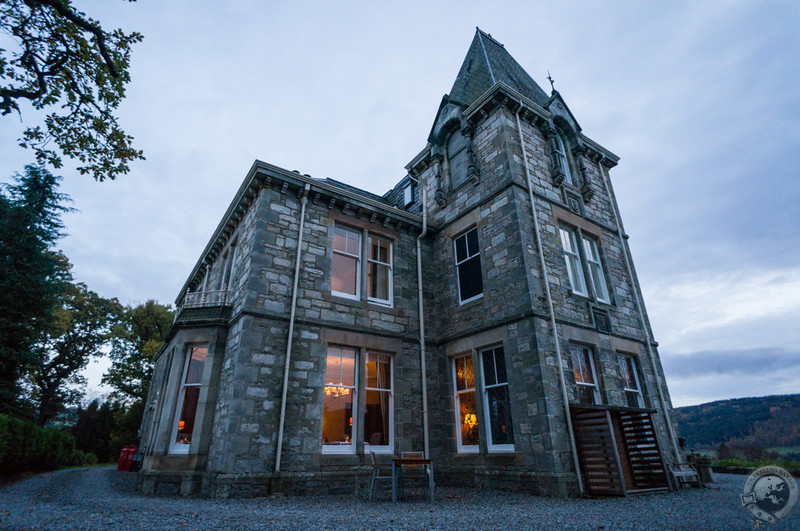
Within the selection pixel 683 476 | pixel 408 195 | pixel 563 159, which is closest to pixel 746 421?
pixel 683 476

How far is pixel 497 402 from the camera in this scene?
914cm

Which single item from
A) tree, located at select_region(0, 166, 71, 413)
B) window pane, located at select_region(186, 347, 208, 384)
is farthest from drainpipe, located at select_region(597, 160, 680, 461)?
tree, located at select_region(0, 166, 71, 413)

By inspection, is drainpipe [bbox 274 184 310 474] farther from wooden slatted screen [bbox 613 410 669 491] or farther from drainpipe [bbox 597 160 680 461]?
drainpipe [bbox 597 160 680 461]

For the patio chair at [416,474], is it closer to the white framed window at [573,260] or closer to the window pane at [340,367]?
the window pane at [340,367]

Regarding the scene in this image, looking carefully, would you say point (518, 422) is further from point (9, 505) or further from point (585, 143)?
point (585, 143)

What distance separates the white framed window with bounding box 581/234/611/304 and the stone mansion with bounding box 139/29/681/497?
0.18 ft

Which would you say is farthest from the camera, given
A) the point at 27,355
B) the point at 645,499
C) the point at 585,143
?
the point at 27,355

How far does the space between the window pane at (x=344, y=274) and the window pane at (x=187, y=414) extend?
404 centimetres

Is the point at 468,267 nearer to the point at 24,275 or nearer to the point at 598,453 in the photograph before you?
the point at 598,453

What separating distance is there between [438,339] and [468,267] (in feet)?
7.10

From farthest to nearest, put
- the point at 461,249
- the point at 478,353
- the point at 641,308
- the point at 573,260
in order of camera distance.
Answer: the point at 641,308 < the point at 461,249 < the point at 573,260 < the point at 478,353

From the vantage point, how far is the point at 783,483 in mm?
4648

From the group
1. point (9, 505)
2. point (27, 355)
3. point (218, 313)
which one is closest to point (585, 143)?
point (218, 313)

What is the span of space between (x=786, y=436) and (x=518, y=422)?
45.1 ft
